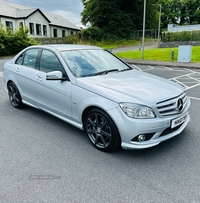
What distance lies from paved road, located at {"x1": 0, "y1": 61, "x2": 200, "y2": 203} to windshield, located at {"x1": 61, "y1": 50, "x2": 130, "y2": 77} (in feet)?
3.94

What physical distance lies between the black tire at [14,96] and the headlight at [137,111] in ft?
10.5

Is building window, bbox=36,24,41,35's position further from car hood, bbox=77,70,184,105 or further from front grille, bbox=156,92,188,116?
front grille, bbox=156,92,188,116

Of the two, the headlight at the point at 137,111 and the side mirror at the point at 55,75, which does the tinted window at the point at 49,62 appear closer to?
the side mirror at the point at 55,75

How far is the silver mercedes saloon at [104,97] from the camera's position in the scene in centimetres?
292

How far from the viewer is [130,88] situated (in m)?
3.26

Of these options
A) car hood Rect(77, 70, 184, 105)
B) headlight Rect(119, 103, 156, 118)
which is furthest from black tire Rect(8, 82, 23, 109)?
headlight Rect(119, 103, 156, 118)

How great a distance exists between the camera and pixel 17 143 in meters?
3.64

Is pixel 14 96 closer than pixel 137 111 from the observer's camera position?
No

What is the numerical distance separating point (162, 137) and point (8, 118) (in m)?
3.44

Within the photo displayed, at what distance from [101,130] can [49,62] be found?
1.83 metres

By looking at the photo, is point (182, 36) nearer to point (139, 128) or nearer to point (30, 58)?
point (30, 58)

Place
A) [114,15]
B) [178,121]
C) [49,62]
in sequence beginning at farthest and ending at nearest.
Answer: [114,15], [49,62], [178,121]

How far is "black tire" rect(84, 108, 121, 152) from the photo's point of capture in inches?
121

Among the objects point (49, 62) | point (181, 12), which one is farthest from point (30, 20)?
point (49, 62)
